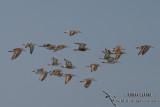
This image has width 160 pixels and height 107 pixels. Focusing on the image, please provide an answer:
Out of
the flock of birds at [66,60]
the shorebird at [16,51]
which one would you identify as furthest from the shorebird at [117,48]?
the shorebird at [16,51]

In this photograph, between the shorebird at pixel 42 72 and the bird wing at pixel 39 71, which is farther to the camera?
the bird wing at pixel 39 71

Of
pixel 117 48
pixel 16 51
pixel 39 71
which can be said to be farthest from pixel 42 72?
pixel 117 48

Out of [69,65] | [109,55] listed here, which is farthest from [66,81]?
[109,55]

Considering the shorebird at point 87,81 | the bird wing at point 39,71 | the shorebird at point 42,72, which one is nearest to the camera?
the shorebird at point 87,81

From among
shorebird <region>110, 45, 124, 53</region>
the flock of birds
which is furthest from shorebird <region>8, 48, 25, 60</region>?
shorebird <region>110, 45, 124, 53</region>

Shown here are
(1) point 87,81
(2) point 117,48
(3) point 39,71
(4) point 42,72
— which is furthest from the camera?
(3) point 39,71

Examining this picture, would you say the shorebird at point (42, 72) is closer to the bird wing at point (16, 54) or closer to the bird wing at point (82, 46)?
the bird wing at point (16, 54)

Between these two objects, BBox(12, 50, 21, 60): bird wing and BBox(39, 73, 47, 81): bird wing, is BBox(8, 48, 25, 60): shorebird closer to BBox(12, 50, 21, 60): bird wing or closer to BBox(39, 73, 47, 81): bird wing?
BBox(12, 50, 21, 60): bird wing

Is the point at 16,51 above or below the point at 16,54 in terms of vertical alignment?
above

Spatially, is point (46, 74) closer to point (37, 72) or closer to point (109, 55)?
point (37, 72)

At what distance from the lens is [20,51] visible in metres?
93.5

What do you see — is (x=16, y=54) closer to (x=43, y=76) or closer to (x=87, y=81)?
(x=43, y=76)

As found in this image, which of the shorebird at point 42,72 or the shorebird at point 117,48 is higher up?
the shorebird at point 117,48

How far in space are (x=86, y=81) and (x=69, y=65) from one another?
5.37m
